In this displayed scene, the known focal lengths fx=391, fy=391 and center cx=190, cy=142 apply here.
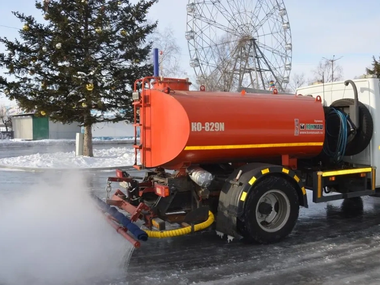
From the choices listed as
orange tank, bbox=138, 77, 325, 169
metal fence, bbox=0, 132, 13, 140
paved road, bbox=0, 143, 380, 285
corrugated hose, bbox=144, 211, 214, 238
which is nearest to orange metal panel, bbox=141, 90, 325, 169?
orange tank, bbox=138, 77, 325, 169

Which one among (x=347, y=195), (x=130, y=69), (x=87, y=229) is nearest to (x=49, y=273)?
(x=87, y=229)

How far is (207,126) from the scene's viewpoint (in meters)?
5.18

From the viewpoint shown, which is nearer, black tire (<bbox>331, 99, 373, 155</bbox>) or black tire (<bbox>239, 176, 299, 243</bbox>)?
black tire (<bbox>239, 176, 299, 243</bbox>)

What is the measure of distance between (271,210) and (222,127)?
4.76 feet

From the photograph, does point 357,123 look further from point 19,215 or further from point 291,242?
point 19,215

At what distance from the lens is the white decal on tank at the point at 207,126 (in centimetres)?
508

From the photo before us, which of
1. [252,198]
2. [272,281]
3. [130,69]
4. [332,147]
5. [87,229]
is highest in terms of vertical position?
[130,69]

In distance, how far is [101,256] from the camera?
4859 millimetres

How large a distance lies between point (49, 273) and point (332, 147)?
15.7ft

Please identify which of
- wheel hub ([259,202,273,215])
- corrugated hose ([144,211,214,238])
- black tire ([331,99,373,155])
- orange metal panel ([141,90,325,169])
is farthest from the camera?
black tire ([331,99,373,155])

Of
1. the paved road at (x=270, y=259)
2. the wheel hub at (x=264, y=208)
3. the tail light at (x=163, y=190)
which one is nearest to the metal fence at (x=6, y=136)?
the paved road at (x=270, y=259)

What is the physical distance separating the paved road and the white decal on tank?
166 cm

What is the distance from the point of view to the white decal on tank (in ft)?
16.7

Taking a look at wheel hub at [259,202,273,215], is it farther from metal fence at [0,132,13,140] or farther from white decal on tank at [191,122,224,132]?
metal fence at [0,132,13,140]
